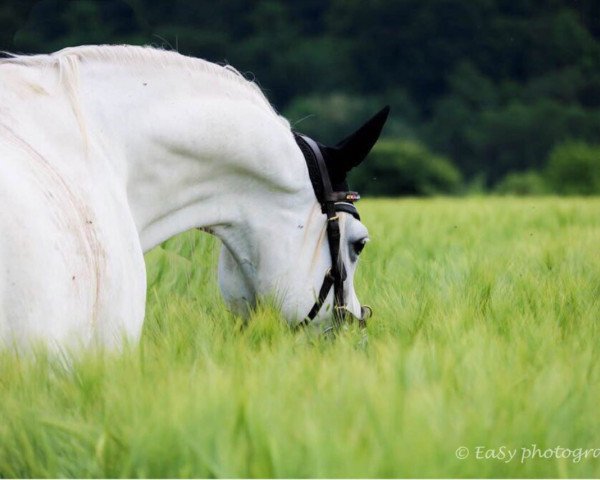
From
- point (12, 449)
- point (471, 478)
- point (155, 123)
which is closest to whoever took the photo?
point (471, 478)

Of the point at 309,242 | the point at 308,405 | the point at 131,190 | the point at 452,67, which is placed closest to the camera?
the point at 308,405

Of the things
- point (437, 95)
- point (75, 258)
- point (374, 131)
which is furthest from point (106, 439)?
point (437, 95)

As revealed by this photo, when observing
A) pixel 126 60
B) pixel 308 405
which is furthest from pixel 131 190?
pixel 308 405

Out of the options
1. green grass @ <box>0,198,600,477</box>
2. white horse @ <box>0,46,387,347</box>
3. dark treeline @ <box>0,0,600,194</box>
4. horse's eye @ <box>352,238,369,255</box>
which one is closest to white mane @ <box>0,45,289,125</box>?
white horse @ <box>0,46,387,347</box>

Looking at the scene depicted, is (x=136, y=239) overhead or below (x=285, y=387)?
overhead

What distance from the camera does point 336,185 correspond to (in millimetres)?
3387

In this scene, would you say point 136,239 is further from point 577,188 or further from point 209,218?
point 577,188

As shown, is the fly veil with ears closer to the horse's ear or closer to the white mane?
the horse's ear

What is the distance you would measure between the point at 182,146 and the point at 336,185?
1.82 ft

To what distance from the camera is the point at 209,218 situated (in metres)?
3.32

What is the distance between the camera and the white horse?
2465 mm

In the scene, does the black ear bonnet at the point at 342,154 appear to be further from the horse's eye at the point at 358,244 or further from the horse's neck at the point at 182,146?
the horse's eye at the point at 358,244

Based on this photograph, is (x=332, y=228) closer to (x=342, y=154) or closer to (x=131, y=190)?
(x=342, y=154)

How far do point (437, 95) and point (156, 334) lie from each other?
105 ft
